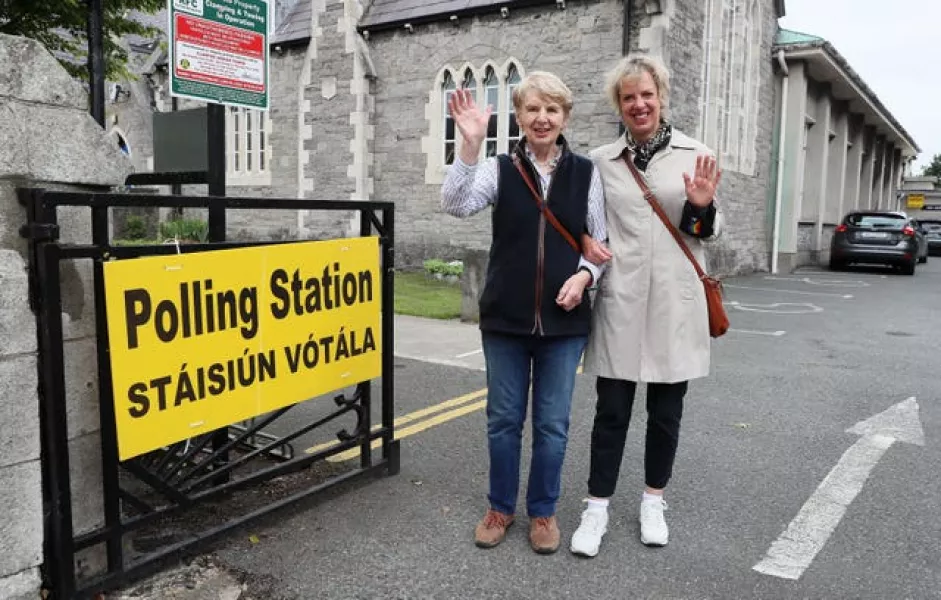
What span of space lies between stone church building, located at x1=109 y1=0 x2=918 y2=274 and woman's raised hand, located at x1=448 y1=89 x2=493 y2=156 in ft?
32.8

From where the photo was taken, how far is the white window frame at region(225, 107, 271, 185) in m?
17.8

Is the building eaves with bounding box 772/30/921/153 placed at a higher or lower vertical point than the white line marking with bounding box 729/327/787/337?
higher

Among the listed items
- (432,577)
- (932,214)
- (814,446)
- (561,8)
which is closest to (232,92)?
(432,577)

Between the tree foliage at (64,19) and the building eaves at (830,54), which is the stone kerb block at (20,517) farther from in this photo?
the building eaves at (830,54)

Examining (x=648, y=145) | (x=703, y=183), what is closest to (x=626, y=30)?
(x=648, y=145)

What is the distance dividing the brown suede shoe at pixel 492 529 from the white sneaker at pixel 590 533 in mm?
298

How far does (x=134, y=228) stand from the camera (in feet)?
60.8

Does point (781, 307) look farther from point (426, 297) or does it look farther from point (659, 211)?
point (659, 211)

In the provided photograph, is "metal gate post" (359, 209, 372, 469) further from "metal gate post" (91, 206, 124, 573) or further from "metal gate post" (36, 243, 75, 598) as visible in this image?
"metal gate post" (36, 243, 75, 598)

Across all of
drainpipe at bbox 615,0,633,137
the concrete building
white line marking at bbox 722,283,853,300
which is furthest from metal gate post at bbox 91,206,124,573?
the concrete building

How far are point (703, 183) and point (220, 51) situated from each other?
2.33 meters

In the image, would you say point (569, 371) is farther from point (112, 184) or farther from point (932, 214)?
point (932, 214)

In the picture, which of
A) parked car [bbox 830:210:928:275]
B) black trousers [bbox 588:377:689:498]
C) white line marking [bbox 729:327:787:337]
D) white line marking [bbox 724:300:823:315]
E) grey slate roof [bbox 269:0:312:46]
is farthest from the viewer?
parked car [bbox 830:210:928:275]

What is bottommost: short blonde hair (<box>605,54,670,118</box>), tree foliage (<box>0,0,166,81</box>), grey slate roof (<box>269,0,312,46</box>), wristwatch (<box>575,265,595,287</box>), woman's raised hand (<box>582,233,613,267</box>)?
wristwatch (<box>575,265,595,287</box>)
